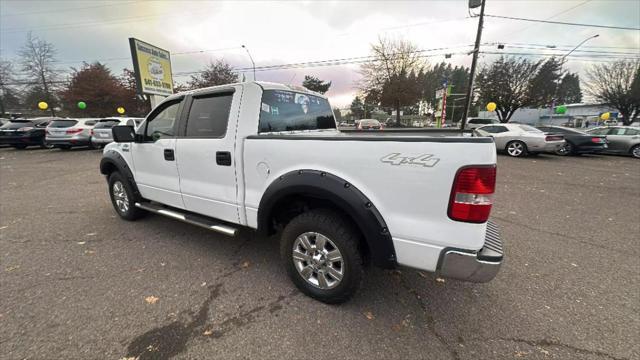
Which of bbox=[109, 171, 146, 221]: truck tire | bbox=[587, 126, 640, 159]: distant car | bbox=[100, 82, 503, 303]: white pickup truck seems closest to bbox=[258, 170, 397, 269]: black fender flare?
bbox=[100, 82, 503, 303]: white pickup truck

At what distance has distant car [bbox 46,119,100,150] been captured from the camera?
1219cm

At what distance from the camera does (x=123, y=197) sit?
4191mm

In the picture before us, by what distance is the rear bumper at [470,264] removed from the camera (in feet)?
5.72

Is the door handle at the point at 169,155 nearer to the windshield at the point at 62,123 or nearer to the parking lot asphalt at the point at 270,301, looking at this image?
the parking lot asphalt at the point at 270,301

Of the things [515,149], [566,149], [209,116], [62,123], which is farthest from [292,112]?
[62,123]

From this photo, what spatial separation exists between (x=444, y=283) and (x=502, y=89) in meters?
35.9

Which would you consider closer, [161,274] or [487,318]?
[487,318]

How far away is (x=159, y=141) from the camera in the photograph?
10.8ft

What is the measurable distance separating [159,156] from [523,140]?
13.3m

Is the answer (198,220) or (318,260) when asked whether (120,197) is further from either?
(318,260)

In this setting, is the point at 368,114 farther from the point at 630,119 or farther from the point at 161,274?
the point at 161,274

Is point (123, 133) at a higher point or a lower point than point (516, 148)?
higher

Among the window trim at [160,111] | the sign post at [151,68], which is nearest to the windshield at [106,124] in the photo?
the sign post at [151,68]

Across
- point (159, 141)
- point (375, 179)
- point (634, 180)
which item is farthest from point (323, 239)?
point (634, 180)
